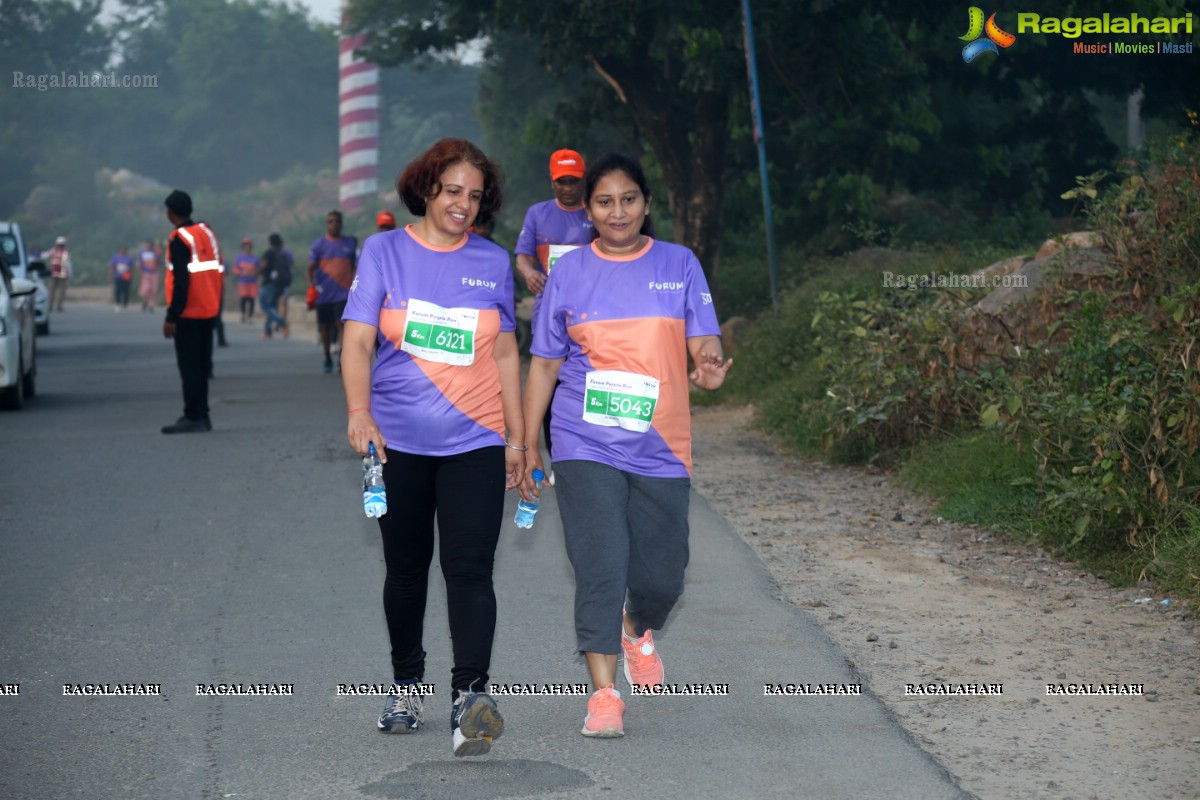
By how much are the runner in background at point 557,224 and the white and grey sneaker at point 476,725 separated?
3978mm

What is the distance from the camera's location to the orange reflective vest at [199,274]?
44.9 feet

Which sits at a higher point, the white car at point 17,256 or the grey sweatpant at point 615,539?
the white car at point 17,256

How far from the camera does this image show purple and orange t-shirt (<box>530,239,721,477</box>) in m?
5.37

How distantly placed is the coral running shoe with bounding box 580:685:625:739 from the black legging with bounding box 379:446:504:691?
0.38 m

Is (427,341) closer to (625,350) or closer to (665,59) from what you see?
(625,350)

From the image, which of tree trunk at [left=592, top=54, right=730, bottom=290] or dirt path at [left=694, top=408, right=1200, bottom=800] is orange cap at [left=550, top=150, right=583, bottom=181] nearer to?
dirt path at [left=694, top=408, right=1200, bottom=800]

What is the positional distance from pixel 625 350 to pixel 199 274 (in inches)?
357

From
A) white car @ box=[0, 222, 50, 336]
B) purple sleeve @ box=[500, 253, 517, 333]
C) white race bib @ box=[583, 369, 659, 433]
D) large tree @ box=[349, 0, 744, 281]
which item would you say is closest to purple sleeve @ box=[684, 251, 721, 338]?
white race bib @ box=[583, 369, 659, 433]

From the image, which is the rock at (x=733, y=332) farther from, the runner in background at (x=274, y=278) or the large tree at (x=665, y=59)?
the runner in background at (x=274, y=278)

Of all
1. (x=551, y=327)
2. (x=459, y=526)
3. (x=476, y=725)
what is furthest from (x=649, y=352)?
(x=476, y=725)

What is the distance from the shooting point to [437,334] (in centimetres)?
527

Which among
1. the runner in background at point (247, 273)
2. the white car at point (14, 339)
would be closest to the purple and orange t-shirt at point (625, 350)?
the white car at point (14, 339)

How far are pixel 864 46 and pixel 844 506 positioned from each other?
1100cm

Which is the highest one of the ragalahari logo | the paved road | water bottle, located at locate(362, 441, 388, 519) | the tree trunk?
the ragalahari logo
